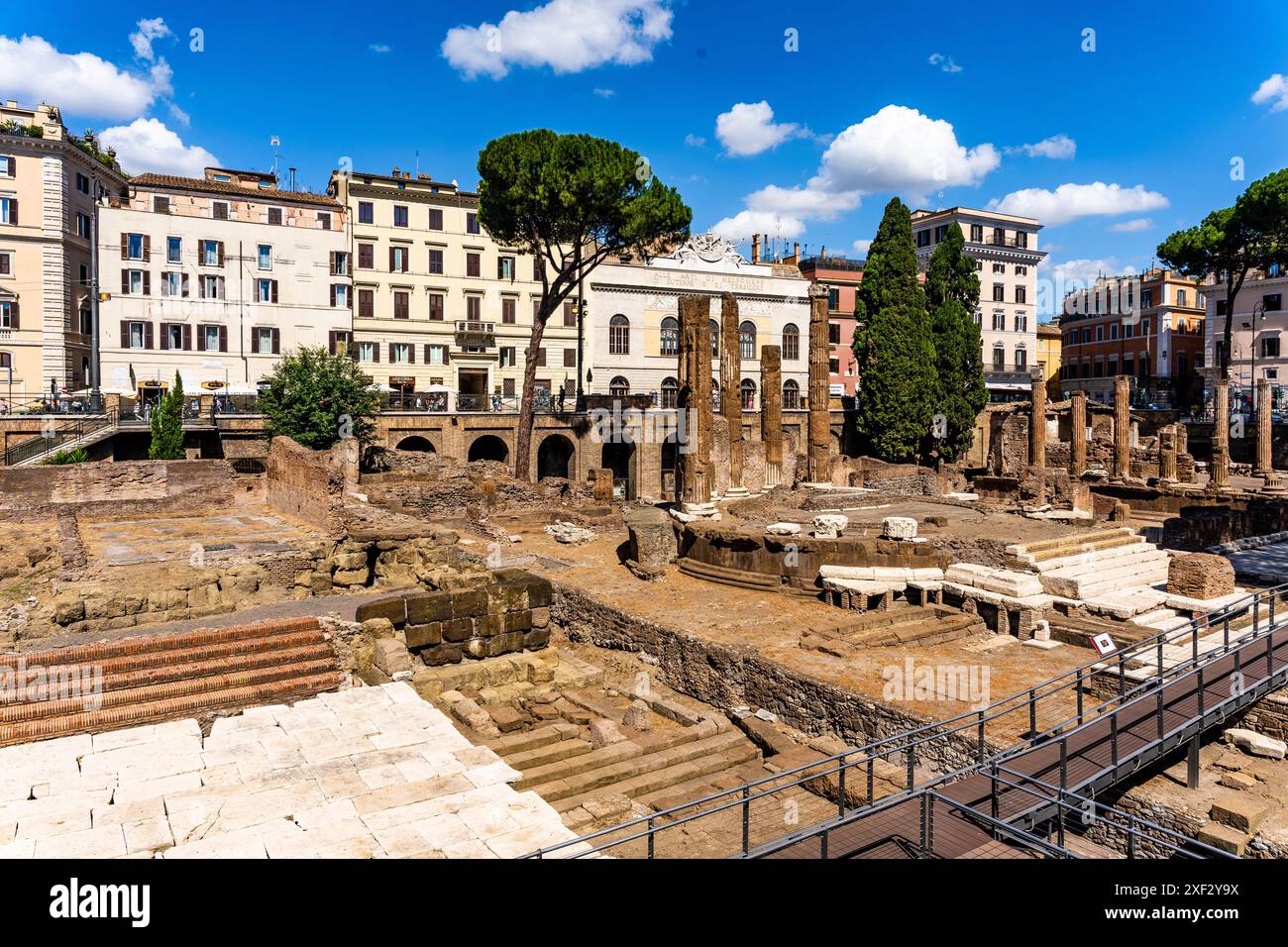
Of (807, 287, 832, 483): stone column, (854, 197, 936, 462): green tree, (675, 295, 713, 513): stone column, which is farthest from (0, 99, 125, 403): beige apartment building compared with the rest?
(854, 197, 936, 462): green tree

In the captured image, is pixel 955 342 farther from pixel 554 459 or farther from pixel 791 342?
pixel 554 459

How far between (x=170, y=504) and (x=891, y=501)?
25.1 meters

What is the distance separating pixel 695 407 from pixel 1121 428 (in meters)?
26.8

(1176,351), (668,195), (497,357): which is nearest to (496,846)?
(668,195)

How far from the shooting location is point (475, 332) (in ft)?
166

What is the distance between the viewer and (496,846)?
8.82 m

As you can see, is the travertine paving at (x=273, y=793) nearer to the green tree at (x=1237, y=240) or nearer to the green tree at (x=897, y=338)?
the green tree at (x=897, y=338)

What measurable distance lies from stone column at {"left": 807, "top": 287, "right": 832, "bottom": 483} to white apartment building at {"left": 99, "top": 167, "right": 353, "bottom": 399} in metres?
24.5

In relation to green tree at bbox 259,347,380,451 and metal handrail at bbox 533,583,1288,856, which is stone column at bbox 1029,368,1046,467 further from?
metal handrail at bbox 533,583,1288,856

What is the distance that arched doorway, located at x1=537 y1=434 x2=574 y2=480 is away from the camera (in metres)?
48.0

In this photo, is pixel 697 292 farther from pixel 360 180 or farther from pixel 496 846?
pixel 496 846

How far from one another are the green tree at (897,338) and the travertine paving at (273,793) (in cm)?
4229

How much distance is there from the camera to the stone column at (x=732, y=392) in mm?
35031

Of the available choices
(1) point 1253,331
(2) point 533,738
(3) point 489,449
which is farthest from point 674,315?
(2) point 533,738
